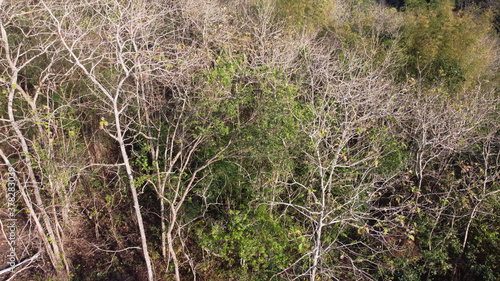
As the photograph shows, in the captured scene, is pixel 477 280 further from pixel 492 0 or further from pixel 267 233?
pixel 492 0

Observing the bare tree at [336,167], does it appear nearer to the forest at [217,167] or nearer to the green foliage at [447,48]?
the forest at [217,167]

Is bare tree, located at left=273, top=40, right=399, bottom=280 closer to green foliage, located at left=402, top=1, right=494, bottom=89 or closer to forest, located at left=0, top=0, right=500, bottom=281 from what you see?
forest, located at left=0, top=0, right=500, bottom=281

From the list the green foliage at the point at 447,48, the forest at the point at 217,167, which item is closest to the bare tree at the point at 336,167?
the forest at the point at 217,167

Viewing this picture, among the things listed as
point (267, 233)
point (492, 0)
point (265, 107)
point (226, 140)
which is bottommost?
point (267, 233)

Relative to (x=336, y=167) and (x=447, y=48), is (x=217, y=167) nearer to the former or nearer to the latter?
(x=336, y=167)

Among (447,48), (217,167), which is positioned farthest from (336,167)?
(447,48)

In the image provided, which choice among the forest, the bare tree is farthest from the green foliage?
the bare tree

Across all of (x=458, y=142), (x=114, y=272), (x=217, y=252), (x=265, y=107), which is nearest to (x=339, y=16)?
(x=458, y=142)

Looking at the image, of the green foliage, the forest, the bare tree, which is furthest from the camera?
the green foliage
